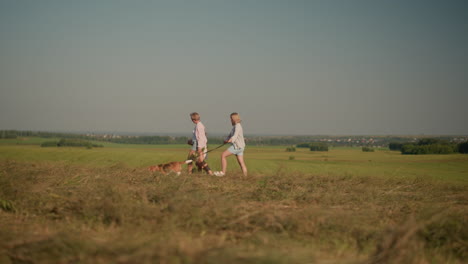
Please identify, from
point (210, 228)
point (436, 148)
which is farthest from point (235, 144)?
point (436, 148)

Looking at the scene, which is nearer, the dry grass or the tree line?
the dry grass

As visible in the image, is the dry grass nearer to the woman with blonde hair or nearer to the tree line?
the woman with blonde hair

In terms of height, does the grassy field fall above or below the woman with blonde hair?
below

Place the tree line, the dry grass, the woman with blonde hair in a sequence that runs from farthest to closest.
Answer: the tree line < the woman with blonde hair < the dry grass

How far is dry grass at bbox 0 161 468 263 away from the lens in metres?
2.32

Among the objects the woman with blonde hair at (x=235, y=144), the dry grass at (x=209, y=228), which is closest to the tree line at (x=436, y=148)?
the woman with blonde hair at (x=235, y=144)

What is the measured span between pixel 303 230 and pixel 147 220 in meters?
1.72

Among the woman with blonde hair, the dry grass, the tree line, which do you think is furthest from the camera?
the tree line

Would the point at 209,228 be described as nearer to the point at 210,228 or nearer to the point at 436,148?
the point at 210,228

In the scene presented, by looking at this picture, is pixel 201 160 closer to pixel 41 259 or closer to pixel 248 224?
pixel 248 224

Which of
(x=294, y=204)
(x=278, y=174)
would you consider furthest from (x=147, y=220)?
(x=278, y=174)

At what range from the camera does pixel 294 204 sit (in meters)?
4.87

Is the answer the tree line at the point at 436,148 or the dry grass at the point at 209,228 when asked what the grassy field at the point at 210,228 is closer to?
the dry grass at the point at 209,228

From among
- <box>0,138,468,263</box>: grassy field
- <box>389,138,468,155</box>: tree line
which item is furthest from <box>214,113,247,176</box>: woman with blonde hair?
<box>389,138,468,155</box>: tree line
